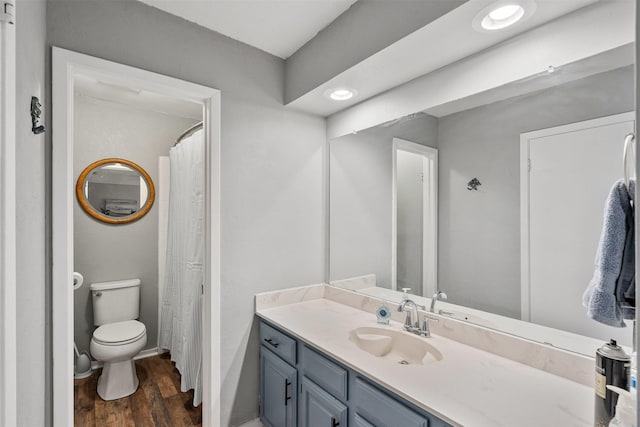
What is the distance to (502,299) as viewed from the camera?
4.56 ft

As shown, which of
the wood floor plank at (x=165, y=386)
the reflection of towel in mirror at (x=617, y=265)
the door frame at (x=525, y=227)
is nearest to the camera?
the reflection of towel in mirror at (x=617, y=265)

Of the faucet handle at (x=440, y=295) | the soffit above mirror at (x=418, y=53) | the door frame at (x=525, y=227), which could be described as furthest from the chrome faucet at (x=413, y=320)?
the soffit above mirror at (x=418, y=53)

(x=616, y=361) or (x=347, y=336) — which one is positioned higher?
(x=616, y=361)

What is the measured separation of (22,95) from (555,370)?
1.91 meters

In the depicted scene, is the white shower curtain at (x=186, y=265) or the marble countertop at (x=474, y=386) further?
the white shower curtain at (x=186, y=265)

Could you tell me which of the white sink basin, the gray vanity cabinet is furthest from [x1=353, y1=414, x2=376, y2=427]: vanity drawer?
the white sink basin

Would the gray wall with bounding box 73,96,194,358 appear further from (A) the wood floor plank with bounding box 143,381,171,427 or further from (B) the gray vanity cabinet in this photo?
(B) the gray vanity cabinet

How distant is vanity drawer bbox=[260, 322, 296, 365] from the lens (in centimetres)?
164

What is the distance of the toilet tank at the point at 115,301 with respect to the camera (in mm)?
2611

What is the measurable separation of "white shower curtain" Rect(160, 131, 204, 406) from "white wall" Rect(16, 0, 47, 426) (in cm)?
77

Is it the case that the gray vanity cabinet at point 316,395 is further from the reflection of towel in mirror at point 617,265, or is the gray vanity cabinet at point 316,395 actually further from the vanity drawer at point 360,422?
the reflection of towel in mirror at point 617,265

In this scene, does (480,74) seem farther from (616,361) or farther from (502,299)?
(616,361)

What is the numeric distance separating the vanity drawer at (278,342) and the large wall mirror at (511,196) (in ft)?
2.08

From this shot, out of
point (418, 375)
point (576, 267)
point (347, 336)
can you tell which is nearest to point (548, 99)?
point (576, 267)
